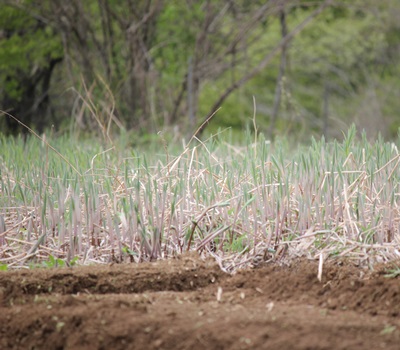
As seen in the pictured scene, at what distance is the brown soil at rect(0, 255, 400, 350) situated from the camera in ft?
6.60

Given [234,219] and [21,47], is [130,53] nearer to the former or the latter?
[21,47]

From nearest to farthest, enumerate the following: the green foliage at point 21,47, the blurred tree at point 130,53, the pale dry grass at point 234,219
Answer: the pale dry grass at point 234,219
the blurred tree at point 130,53
the green foliage at point 21,47

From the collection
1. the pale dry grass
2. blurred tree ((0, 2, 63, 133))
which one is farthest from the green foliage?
the pale dry grass

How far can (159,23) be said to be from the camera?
10461mm

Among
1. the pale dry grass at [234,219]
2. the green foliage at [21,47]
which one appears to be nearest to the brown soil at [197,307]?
the pale dry grass at [234,219]

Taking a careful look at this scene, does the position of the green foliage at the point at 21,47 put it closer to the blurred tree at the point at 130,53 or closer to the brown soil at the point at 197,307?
the blurred tree at the point at 130,53

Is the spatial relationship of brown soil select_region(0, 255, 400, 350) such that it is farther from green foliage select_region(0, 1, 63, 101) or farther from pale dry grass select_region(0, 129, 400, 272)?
green foliage select_region(0, 1, 63, 101)

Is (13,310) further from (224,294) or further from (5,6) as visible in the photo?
(5,6)

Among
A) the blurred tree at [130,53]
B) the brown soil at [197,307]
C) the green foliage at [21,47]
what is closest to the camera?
the brown soil at [197,307]

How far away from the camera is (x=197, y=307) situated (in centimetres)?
227

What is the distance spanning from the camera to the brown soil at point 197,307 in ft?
6.60

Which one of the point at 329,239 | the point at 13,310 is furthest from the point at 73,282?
the point at 329,239

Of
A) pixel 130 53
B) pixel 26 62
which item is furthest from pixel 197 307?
pixel 26 62

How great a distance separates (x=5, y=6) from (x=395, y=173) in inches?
315
